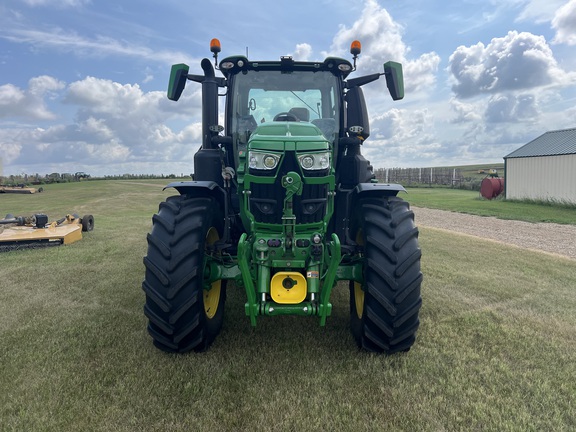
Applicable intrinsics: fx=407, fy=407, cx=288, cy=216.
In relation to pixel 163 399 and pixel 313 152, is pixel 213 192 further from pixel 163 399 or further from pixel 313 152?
pixel 163 399

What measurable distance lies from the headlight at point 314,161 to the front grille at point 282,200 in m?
0.06

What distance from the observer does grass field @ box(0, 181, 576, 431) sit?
270 centimetres

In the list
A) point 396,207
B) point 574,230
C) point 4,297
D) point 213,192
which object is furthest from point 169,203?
point 574,230

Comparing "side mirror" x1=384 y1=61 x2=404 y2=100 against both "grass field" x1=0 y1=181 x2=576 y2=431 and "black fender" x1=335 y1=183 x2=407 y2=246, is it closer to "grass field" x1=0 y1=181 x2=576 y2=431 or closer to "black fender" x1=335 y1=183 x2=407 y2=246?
"black fender" x1=335 y1=183 x2=407 y2=246

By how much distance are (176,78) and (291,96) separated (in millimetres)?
1314

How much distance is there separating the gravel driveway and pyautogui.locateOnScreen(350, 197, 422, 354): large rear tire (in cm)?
678

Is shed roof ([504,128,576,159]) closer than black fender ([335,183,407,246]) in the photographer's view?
No

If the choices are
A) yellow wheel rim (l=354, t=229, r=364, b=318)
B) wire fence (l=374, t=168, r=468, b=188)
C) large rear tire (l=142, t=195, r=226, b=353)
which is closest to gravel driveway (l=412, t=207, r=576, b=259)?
yellow wheel rim (l=354, t=229, r=364, b=318)

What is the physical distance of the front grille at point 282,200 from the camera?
3.51 m

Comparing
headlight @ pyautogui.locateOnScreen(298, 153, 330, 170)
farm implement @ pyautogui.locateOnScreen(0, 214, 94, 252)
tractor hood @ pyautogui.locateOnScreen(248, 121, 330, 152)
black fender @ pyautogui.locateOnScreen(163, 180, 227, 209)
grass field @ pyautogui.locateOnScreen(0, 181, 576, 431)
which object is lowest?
grass field @ pyautogui.locateOnScreen(0, 181, 576, 431)

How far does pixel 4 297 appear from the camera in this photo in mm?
5262

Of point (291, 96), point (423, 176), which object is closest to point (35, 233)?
point (291, 96)

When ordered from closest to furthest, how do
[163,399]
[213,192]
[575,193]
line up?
[163,399]
[213,192]
[575,193]

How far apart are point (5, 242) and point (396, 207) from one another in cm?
783
